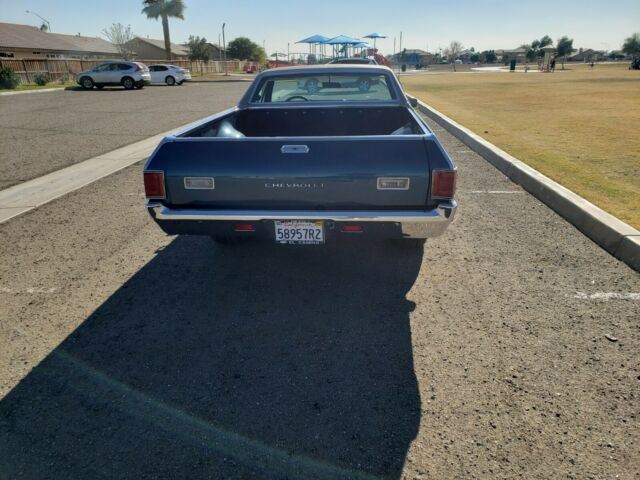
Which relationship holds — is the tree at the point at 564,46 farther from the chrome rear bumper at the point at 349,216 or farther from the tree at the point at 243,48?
the chrome rear bumper at the point at 349,216

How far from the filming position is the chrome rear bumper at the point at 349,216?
128 inches

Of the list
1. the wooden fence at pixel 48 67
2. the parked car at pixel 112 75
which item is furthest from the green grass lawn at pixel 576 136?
the wooden fence at pixel 48 67

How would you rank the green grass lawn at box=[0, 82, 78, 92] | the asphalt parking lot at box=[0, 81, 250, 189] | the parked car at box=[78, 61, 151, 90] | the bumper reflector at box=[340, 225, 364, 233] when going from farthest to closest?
the parked car at box=[78, 61, 151, 90] → the green grass lawn at box=[0, 82, 78, 92] → the asphalt parking lot at box=[0, 81, 250, 189] → the bumper reflector at box=[340, 225, 364, 233]

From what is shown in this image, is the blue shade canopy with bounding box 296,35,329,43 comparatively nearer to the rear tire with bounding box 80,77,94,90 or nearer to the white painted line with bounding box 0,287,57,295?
the rear tire with bounding box 80,77,94,90

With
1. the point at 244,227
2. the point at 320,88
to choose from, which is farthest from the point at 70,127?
the point at 244,227

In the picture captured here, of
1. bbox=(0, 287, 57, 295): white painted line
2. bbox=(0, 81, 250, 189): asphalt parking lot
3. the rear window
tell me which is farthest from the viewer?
bbox=(0, 81, 250, 189): asphalt parking lot

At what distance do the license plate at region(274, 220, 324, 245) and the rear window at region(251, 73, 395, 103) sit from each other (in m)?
2.45

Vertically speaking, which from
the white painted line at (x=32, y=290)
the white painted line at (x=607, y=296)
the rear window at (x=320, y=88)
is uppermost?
the rear window at (x=320, y=88)

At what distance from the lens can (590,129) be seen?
10516 millimetres

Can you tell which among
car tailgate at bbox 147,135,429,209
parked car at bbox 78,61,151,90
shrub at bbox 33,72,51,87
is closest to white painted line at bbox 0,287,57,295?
car tailgate at bbox 147,135,429,209

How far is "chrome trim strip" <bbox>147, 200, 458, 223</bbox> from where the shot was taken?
3.25 metres

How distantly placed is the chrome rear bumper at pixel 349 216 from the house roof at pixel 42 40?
199 ft

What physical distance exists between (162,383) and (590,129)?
11195 millimetres

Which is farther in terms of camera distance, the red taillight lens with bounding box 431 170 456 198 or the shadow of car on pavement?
the red taillight lens with bounding box 431 170 456 198
